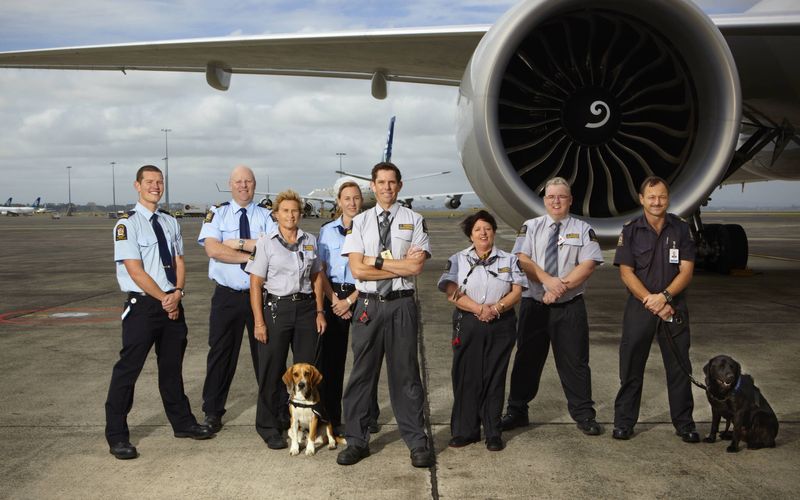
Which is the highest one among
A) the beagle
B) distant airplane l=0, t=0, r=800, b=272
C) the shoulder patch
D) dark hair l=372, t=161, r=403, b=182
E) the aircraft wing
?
the aircraft wing

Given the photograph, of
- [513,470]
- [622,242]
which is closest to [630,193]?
[622,242]

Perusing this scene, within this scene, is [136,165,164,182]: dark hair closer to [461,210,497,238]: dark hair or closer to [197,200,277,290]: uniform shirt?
[197,200,277,290]: uniform shirt

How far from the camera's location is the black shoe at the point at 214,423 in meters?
4.06

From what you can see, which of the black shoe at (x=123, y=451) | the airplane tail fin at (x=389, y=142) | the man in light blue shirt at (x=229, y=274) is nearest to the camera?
the black shoe at (x=123, y=451)

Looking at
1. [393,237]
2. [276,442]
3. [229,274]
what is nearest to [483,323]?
[393,237]

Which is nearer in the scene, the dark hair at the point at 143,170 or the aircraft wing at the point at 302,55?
the dark hair at the point at 143,170

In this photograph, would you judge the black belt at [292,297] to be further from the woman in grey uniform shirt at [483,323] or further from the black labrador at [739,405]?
the black labrador at [739,405]

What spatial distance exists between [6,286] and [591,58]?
8.96 metres

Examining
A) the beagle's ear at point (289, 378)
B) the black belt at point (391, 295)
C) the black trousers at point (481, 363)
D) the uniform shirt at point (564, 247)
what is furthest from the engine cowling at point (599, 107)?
the beagle's ear at point (289, 378)

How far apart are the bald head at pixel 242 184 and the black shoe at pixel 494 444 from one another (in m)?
1.93

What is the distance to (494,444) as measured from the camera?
377 cm

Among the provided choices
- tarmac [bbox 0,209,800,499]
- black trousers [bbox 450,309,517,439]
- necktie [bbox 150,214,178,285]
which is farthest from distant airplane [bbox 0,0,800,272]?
necktie [bbox 150,214,178,285]

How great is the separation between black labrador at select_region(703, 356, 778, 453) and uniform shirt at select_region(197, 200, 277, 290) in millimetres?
2498

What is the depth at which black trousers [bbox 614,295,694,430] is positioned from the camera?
396cm
